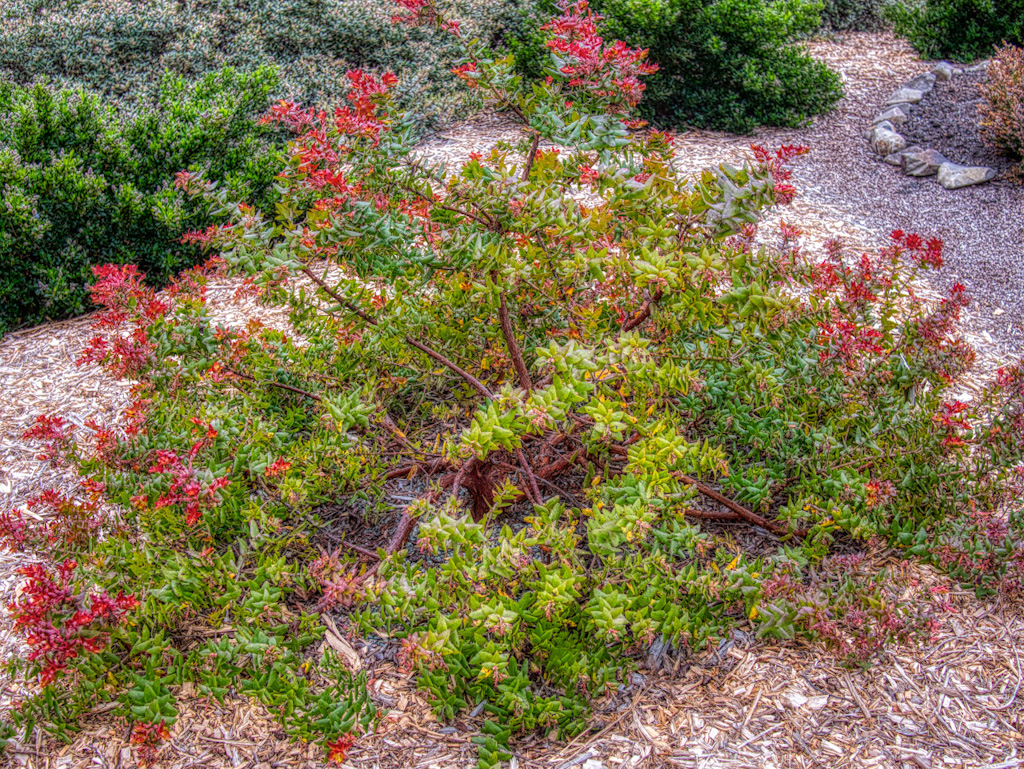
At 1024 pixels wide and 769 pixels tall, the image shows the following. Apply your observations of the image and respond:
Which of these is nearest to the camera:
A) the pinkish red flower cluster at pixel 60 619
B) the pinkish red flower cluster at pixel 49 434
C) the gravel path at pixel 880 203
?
the pinkish red flower cluster at pixel 60 619

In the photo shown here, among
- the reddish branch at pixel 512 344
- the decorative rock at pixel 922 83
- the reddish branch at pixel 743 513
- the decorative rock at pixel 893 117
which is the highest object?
the reddish branch at pixel 512 344

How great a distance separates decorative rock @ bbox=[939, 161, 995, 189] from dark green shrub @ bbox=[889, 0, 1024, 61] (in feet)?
11.2

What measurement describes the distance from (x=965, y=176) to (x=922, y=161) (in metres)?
0.39

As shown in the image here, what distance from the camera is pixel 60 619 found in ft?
7.10

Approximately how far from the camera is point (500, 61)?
110 inches

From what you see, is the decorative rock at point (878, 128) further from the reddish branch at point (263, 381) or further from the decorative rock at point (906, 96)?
the reddish branch at point (263, 381)

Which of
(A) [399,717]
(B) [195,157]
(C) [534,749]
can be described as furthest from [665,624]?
(B) [195,157]

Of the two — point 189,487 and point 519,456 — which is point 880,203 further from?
point 189,487

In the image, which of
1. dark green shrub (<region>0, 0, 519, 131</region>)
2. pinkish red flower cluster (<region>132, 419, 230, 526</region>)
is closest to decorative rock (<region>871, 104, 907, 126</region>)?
dark green shrub (<region>0, 0, 519, 131</region>)

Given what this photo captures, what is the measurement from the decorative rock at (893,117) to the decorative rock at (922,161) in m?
0.65

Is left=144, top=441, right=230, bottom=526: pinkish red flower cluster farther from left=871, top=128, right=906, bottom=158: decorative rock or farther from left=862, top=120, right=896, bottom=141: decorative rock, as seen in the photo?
left=862, top=120, right=896, bottom=141: decorative rock

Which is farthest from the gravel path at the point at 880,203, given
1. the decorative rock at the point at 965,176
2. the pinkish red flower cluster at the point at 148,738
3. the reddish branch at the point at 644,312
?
the pinkish red flower cluster at the point at 148,738

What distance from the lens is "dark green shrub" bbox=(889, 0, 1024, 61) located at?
8.34 m

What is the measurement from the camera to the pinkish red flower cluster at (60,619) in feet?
6.82
